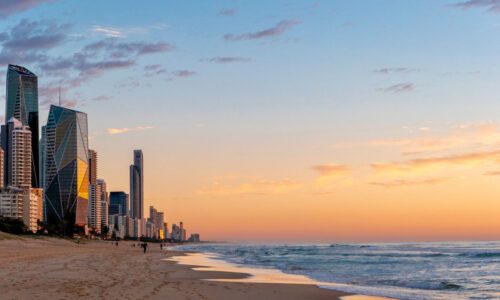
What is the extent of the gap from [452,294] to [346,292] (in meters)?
5.07

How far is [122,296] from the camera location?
20422 mm

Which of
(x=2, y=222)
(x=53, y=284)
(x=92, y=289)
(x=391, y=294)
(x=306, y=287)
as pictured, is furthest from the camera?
(x=2, y=222)

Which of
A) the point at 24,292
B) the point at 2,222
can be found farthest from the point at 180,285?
the point at 2,222

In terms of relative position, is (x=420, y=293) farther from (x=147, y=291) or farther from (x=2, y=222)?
(x=2, y=222)

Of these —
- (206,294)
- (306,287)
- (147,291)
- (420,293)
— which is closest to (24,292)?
(147,291)

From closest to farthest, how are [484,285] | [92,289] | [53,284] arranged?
[92,289] → [53,284] → [484,285]

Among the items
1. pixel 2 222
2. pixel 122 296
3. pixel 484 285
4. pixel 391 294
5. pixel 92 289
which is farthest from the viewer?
pixel 2 222

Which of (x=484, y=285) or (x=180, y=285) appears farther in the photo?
(x=484, y=285)

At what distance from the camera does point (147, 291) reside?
22.8 m

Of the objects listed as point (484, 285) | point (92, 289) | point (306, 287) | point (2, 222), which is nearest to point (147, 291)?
point (92, 289)

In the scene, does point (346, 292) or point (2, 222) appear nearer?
point (346, 292)

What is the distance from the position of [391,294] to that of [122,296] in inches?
489

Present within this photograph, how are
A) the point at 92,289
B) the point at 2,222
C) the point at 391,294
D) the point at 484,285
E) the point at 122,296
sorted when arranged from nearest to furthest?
the point at 122,296, the point at 92,289, the point at 391,294, the point at 484,285, the point at 2,222

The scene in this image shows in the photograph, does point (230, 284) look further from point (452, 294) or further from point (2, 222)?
point (2, 222)
